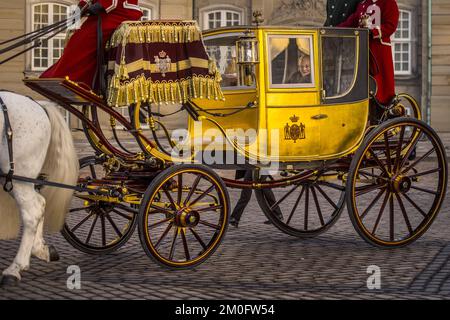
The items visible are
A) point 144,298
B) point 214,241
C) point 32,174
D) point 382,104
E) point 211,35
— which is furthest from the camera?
point 382,104

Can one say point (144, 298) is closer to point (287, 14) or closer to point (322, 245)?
point (322, 245)

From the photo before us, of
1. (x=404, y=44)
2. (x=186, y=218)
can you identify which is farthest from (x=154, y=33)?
(x=404, y=44)

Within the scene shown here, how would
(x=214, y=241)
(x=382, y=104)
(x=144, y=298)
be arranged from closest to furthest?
(x=144, y=298) → (x=214, y=241) → (x=382, y=104)

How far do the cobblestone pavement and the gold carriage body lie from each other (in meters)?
0.86

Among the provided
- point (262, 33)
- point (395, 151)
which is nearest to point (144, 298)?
point (262, 33)

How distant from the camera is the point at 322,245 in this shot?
27.7ft

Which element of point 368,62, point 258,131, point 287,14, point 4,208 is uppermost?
point 287,14

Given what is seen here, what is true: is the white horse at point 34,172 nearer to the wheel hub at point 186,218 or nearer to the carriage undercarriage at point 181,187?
the carriage undercarriage at point 181,187

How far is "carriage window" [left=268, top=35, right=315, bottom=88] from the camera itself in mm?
7773

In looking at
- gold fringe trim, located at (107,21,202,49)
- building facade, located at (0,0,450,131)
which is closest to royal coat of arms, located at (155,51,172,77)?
Answer: gold fringe trim, located at (107,21,202,49)

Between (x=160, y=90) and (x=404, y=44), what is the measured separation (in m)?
19.9

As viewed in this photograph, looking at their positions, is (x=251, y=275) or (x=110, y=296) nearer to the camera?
(x=110, y=296)

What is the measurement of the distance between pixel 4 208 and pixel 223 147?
185cm

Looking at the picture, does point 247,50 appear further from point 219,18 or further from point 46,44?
point 219,18
